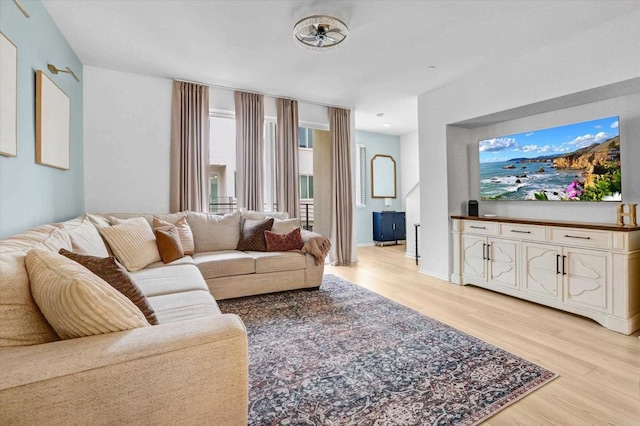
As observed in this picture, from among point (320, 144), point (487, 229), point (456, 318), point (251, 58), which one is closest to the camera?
point (456, 318)

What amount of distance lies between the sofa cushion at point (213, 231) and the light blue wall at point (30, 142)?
1201 mm

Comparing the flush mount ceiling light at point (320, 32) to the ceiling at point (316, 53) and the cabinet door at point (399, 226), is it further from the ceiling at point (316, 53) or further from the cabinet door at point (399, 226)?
the cabinet door at point (399, 226)

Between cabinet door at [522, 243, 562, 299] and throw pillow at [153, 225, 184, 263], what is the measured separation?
348 cm

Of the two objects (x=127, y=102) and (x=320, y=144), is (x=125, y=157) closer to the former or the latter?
(x=127, y=102)

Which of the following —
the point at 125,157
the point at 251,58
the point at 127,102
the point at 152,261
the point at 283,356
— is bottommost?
the point at 283,356

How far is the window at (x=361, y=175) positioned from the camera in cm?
701

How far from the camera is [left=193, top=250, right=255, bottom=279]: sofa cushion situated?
10.3 ft

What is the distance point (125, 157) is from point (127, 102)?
666 mm

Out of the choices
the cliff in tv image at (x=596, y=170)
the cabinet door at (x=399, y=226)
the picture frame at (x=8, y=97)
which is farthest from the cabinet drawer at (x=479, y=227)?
the picture frame at (x=8, y=97)

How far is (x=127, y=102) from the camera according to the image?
12.5ft

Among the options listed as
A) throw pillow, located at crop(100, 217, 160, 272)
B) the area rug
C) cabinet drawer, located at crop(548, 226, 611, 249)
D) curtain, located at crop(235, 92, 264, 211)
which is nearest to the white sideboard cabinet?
cabinet drawer, located at crop(548, 226, 611, 249)

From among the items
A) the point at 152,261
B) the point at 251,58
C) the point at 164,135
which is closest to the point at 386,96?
the point at 251,58

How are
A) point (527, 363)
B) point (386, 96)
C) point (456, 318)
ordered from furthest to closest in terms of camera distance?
1. point (386, 96)
2. point (456, 318)
3. point (527, 363)

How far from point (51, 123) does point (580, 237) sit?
14.9 feet
